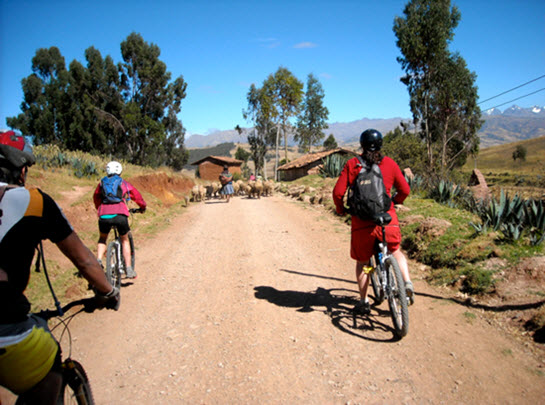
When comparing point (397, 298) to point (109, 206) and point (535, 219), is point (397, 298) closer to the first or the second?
point (535, 219)

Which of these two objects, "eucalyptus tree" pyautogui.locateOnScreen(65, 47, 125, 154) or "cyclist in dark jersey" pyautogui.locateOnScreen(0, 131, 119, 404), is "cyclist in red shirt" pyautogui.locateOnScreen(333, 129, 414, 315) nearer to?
"cyclist in dark jersey" pyautogui.locateOnScreen(0, 131, 119, 404)

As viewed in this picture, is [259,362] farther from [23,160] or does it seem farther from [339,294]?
[23,160]

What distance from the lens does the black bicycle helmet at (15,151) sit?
6.24ft

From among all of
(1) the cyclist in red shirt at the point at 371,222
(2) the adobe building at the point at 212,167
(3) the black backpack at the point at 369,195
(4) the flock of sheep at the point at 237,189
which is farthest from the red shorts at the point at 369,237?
(2) the adobe building at the point at 212,167

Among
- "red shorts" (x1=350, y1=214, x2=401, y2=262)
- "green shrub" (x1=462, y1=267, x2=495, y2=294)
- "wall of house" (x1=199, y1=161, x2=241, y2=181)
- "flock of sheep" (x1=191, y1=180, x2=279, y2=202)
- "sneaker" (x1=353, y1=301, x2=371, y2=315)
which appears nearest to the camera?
"red shorts" (x1=350, y1=214, x2=401, y2=262)

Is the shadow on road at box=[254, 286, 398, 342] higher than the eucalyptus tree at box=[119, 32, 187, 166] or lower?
lower

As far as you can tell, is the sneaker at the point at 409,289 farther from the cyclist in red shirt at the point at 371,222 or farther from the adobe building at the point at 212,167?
the adobe building at the point at 212,167

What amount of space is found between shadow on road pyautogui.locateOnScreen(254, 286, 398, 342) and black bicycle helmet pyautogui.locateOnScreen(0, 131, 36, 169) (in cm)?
358

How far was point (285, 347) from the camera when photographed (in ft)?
12.7

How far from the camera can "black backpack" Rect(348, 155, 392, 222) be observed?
12.7 ft

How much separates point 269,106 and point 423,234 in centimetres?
4149

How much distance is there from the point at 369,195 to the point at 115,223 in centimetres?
402

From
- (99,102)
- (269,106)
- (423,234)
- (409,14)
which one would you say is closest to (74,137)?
(99,102)

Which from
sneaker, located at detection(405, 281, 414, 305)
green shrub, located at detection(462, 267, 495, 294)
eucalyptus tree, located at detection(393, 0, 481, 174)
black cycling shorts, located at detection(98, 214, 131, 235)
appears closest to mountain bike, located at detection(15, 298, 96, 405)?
sneaker, located at detection(405, 281, 414, 305)
